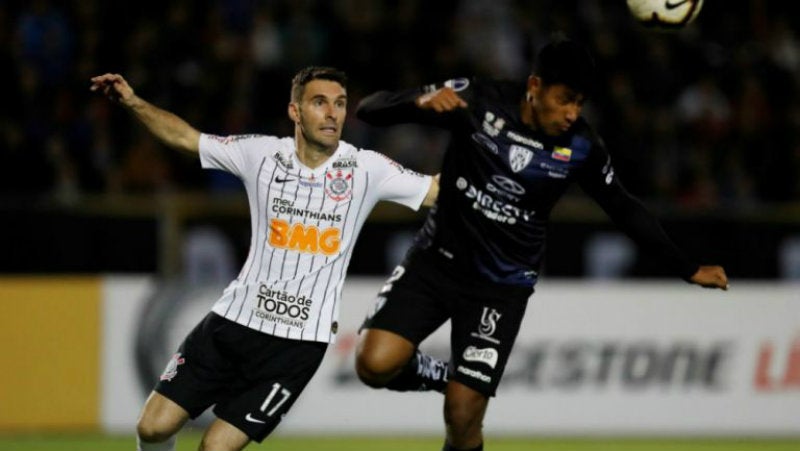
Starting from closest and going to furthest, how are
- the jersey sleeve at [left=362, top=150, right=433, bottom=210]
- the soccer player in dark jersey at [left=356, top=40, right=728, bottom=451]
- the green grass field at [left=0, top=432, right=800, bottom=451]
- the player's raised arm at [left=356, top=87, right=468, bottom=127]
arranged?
the player's raised arm at [left=356, top=87, right=468, bottom=127], the jersey sleeve at [left=362, top=150, right=433, bottom=210], the soccer player in dark jersey at [left=356, top=40, right=728, bottom=451], the green grass field at [left=0, top=432, right=800, bottom=451]

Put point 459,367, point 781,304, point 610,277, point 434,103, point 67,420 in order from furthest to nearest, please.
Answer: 1. point 610,277
2. point 781,304
3. point 67,420
4. point 459,367
5. point 434,103

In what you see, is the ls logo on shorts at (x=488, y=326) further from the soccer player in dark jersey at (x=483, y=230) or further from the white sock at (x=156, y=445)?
the white sock at (x=156, y=445)

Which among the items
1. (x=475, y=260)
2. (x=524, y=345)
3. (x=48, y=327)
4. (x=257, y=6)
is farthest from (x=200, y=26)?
(x=475, y=260)

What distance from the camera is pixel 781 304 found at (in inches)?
488

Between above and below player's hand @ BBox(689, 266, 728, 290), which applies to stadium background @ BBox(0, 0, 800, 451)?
below

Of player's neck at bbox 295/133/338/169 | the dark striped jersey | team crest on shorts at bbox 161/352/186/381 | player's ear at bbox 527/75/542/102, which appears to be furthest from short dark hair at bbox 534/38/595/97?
team crest on shorts at bbox 161/352/186/381

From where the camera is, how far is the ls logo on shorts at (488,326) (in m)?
7.79

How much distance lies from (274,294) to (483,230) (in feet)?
3.95

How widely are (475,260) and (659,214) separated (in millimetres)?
5506

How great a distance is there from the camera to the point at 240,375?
23.7ft

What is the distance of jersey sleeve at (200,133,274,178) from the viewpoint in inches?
289

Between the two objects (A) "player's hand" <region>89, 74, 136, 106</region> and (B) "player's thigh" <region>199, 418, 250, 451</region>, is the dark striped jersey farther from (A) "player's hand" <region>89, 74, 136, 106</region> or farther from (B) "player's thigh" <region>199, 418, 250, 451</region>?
(B) "player's thigh" <region>199, 418, 250, 451</region>

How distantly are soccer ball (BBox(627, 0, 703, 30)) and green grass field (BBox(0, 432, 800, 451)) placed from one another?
4.20 meters

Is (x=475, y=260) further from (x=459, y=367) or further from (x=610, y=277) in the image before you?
(x=610, y=277)
